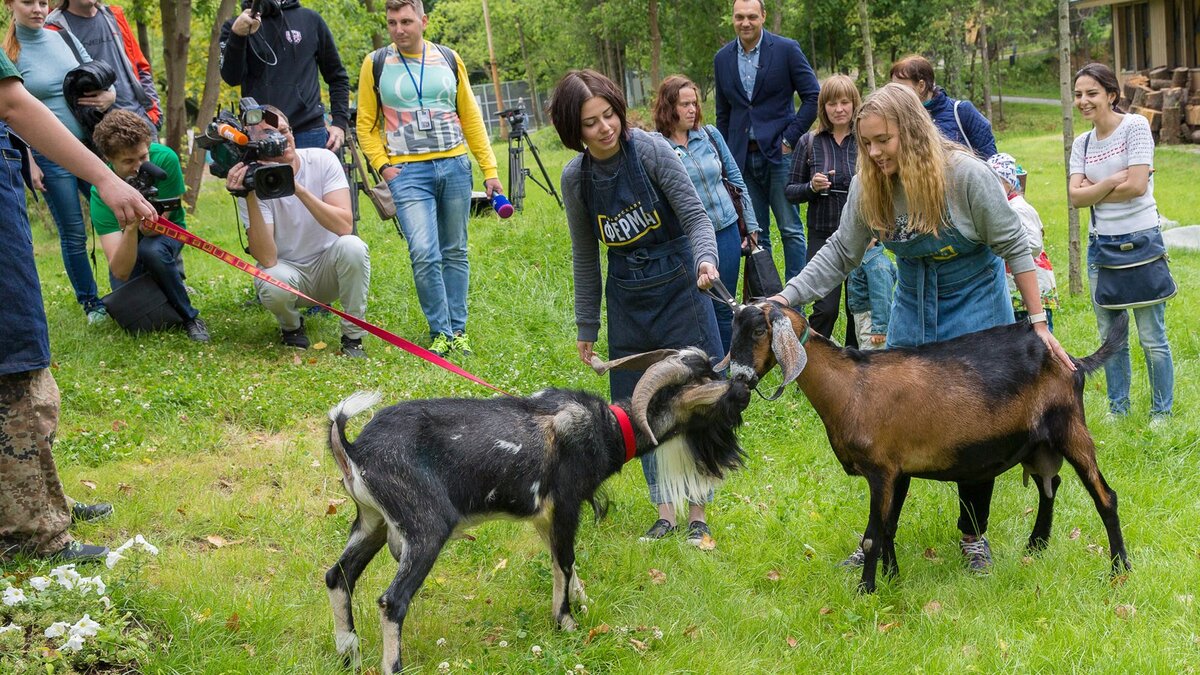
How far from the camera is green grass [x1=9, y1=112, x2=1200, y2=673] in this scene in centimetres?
384

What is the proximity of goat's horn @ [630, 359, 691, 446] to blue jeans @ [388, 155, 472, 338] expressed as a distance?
365 cm

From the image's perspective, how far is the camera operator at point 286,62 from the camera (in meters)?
8.02

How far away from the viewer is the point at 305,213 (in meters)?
7.55

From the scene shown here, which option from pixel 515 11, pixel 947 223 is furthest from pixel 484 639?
pixel 515 11

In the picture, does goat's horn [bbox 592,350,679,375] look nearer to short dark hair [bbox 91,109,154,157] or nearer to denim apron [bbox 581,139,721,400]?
denim apron [bbox 581,139,721,400]

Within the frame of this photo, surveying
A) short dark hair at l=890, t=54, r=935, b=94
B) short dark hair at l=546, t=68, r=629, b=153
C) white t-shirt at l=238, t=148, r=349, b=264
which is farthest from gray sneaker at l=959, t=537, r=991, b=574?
white t-shirt at l=238, t=148, r=349, b=264

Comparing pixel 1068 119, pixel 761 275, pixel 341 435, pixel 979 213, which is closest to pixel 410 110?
pixel 761 275

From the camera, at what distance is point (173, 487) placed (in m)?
5.33

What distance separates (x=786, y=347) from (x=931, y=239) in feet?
2.84

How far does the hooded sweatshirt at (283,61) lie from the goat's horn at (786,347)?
5495 mm

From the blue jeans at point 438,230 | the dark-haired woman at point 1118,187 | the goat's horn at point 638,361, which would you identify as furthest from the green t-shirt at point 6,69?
the dark-haired woman at point 1118,187

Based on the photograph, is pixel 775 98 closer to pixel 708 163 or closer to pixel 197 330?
pixel 708 163

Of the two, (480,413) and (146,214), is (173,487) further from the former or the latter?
(480,413)

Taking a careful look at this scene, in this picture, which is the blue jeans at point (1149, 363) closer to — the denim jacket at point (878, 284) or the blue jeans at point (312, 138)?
the denim jacket at point (878, 284)
